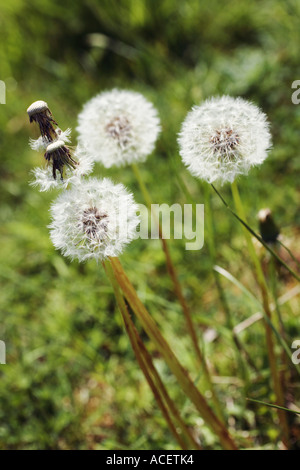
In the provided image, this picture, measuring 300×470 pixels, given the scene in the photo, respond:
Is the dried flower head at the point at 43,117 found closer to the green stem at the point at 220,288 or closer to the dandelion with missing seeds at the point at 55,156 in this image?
the dandelion with missing seeds at the point at 55,156

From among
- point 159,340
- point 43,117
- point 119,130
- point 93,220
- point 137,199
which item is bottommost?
point 159,340

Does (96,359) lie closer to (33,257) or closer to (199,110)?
(33,257)

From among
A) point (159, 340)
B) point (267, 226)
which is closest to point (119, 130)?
point (267, 226)

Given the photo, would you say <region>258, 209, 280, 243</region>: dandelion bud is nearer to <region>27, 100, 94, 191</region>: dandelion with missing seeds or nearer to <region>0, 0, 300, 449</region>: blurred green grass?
<region>0, 0, 300, 449</region>: blurred green grass

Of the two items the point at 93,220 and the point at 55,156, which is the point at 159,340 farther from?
the point at 55,156

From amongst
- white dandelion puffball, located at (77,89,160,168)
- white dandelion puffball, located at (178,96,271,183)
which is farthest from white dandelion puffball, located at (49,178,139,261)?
white dandelion puffball, located at (77,89,160,168)

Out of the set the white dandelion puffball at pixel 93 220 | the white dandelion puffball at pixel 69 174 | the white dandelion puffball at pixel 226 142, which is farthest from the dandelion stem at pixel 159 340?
the white dandelion puffball at pixel 226 142
